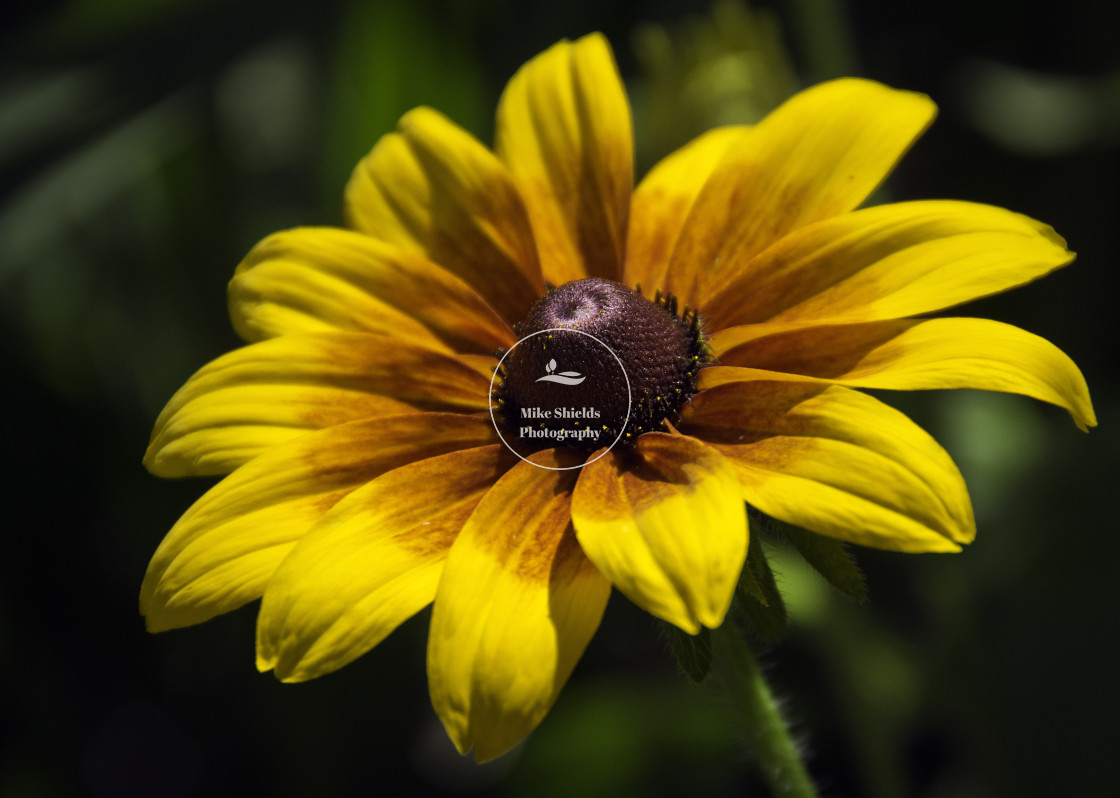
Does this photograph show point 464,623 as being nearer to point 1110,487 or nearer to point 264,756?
point 1110,487

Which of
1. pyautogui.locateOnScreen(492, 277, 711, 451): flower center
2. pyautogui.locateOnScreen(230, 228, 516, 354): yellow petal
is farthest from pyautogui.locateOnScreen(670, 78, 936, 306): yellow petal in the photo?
pyautogui.locateOnScreen(230, 228, 516, 354): yellow petal

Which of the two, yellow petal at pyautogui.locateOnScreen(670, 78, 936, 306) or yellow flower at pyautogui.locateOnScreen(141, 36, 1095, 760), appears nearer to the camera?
yellow flower at pyautogui.locateOnScreen(141, 36, 1095, 760)

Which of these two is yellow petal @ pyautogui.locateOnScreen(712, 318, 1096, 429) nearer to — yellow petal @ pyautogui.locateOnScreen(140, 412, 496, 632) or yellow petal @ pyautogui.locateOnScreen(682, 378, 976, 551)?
yellow petal @ pyautogui.locateOnScreen(682, 378, 976, 551)

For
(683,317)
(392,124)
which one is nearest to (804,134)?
(683,317)

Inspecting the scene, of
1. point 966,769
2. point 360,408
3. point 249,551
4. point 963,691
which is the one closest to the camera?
point 249,551

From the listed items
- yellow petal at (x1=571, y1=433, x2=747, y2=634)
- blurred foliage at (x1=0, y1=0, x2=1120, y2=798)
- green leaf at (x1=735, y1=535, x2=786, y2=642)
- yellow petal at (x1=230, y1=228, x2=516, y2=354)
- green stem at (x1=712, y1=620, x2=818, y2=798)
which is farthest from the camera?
blurred foliage at (x1=0, y1=0, x2=1120, y2=798)

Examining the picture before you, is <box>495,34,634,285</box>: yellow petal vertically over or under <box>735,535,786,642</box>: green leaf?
over
